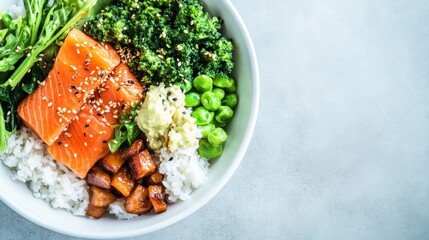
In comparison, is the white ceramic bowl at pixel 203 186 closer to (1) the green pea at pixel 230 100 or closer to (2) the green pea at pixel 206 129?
(1) the green pea at pixel 230 100

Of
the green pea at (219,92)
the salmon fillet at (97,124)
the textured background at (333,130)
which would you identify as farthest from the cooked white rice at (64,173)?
the textured background at (333,130)

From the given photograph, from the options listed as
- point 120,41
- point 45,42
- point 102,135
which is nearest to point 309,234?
point 102,135

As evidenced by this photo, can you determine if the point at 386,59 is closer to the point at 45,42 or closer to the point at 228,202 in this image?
the point at 228,202

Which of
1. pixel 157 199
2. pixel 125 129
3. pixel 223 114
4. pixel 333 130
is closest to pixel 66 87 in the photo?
pixel 125 129

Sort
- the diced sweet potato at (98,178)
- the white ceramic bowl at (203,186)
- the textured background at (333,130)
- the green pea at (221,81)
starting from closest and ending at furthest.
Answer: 1. the white ceramic bowl at (203,186)
2. the diced sweet potato at (98,178)
3. the green pea at (221,81)
4. the textured background at (333,130)

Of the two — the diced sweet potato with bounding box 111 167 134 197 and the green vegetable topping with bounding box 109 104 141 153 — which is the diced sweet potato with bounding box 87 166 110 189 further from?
the green vegetable topping with bounding box 109 104 141 153

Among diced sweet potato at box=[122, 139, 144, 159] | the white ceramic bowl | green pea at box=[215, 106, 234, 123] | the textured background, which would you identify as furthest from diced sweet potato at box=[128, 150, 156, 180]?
the textured background
